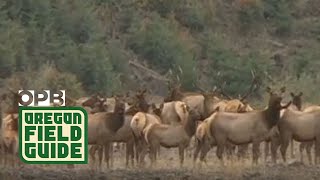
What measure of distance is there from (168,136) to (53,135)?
132 inches

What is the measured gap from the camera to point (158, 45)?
51.4 meters

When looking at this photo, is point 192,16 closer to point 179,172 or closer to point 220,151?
point 220,151

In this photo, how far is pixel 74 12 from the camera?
51.4 meters

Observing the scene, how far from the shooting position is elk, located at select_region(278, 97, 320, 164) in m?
25.2

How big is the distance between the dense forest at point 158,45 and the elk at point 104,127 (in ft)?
53.3

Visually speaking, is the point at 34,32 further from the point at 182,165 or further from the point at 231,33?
the point at 182,165

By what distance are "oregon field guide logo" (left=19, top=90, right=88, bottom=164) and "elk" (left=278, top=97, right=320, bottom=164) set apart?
14.0 ft

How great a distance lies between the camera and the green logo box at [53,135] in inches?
891

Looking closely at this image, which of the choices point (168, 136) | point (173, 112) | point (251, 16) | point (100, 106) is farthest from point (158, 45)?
point (168, 136)

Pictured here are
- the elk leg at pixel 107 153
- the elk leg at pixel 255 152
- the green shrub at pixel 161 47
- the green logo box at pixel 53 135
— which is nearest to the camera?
the green logo box at pixel 53 135

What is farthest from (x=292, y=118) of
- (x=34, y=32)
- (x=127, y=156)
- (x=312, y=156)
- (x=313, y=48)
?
(x=313, y=48)

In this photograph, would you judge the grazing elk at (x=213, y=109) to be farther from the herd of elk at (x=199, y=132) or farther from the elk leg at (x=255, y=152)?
the elk leg at (x=255, y=152)

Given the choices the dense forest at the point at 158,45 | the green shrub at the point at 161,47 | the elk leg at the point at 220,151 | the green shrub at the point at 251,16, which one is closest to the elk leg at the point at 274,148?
the elk leg at the point at 220,151

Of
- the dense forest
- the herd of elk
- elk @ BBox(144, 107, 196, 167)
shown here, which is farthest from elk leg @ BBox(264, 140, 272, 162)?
the dense forest
